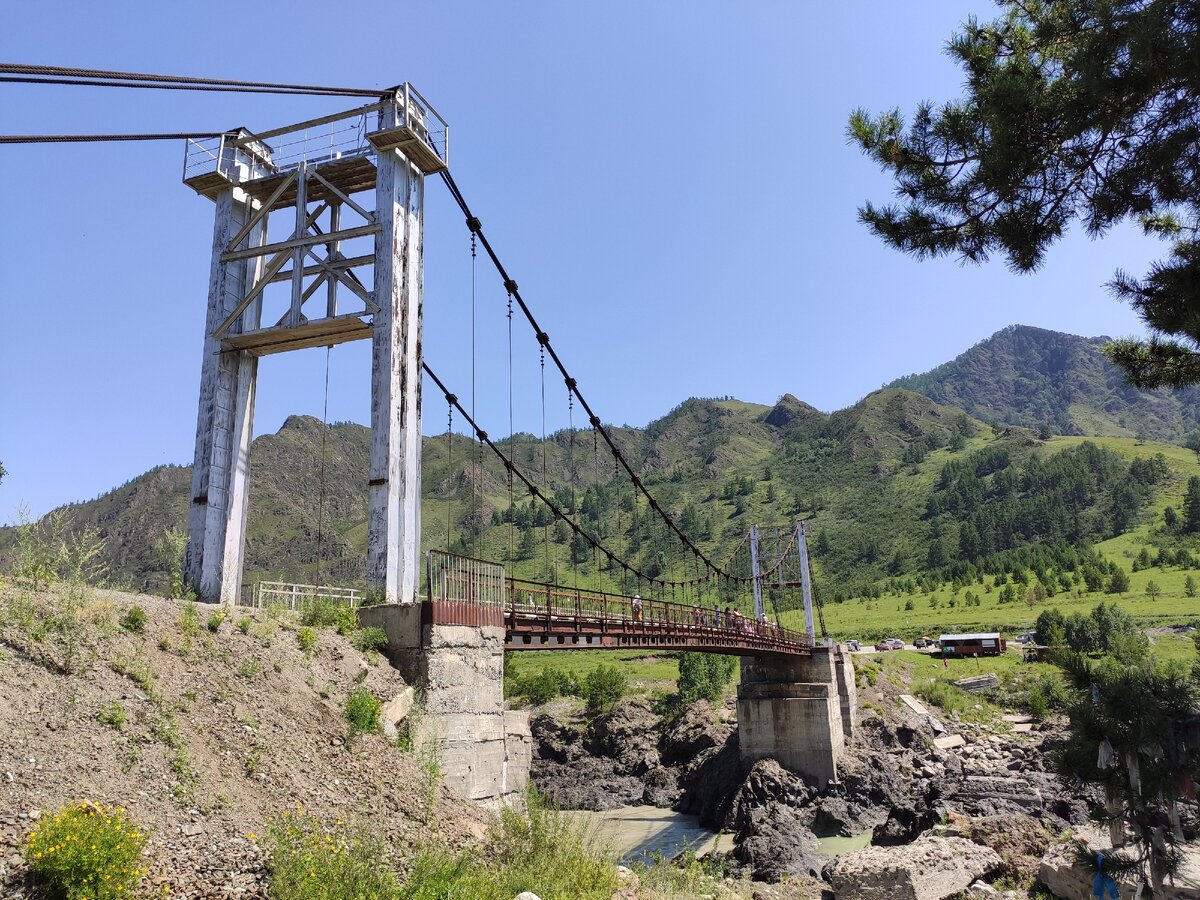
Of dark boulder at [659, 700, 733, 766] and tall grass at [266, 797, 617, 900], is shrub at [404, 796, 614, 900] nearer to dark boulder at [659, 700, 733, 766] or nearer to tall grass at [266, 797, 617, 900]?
tall grass at [266, 797, 617, 900]

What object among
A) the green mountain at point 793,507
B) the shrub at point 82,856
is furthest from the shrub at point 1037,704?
the green mountain at point 793,507

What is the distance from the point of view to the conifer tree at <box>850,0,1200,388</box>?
24.3 ft

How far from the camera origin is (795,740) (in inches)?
1288

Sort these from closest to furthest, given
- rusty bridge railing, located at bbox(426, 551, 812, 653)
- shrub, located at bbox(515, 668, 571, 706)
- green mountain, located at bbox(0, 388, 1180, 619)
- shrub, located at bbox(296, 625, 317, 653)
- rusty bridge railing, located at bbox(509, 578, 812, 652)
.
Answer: shrub, located at bbox(296, 625, 317, 653) → rusty bridge railing, located at bbox(426, 551, 812, 653) → rusty bridge railing, located at bbox(509, 578, 812, 652) → shrub, located at bbox(515, 668, 571, 706) → green mountain, located at bbox(0, 388, 1180, 619)

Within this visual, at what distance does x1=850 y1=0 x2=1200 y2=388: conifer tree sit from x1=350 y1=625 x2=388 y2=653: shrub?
7.86 meters

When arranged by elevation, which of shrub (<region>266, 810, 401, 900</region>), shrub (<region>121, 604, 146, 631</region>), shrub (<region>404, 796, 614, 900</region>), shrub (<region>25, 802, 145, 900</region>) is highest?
shrub (<region>121, 604, 146, 631</region>)

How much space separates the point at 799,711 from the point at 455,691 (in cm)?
2516

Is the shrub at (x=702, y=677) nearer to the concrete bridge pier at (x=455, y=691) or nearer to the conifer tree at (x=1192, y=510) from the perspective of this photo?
the concrete bridge pier at (x=455, y=691)

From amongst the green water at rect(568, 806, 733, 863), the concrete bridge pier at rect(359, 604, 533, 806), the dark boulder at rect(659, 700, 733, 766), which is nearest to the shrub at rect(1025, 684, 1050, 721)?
the dark boulder at rect(659, 700, 733, 766)

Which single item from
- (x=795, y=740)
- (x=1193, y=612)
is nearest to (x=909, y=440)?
(x=1193, y=612)

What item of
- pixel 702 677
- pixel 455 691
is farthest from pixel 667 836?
pixel 455 691

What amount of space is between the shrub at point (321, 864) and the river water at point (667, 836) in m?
18.1

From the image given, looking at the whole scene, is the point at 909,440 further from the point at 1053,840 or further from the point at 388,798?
the point at 388,798

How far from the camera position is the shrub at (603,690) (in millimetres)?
46875
